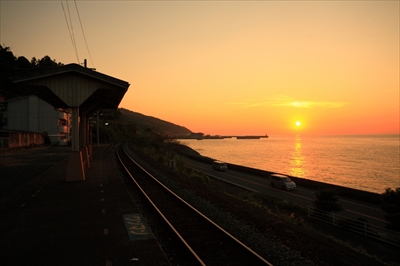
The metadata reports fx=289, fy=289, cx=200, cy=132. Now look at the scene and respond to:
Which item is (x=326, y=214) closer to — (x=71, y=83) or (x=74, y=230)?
(x=74, y=230)

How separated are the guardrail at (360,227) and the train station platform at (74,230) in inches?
607

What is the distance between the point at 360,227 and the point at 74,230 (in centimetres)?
1883

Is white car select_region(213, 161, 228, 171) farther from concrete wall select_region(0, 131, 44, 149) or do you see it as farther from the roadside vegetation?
concrete wall select_region(0, 131, 44, 149)

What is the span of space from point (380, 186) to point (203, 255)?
5775 centimetres

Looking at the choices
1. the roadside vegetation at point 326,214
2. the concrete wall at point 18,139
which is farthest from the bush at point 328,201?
the concrete wall at point 18,139

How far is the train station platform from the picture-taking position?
303 inches

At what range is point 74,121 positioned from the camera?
1858cm

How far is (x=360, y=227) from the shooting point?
20.1 meters

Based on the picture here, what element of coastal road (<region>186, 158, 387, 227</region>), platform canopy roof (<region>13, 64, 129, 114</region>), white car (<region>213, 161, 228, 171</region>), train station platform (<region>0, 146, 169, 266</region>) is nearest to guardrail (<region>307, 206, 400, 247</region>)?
coastal road (<region>186, 158, 387, 227</region>)

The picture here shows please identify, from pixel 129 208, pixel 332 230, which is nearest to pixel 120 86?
pixel 129 208

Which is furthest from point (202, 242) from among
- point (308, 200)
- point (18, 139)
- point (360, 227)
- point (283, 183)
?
point (18, 139)

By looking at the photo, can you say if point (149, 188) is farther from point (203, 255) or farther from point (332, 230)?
point (332, 230)

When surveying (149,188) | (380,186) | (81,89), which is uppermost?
(81,89)

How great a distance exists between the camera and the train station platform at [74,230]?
769 cm
